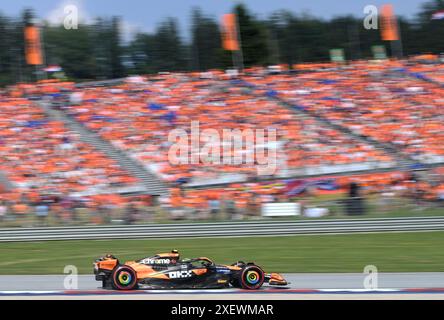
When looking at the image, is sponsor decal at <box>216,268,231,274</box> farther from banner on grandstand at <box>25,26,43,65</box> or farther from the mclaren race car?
banner on grandstand at <box>25,26,43,65</box>

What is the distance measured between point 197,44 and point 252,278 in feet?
95.2

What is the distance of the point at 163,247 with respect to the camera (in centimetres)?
1423

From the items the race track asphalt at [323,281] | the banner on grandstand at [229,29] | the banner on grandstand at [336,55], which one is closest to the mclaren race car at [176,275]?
the race track asphalt at [323,281]

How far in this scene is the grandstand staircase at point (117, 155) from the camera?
19.1m

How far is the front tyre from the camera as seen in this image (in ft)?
27.4

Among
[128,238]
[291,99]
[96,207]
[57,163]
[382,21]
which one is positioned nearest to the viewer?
[128,238]

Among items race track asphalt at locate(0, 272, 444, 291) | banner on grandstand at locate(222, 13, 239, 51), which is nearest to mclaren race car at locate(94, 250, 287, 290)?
race track asphalt at locate(0, 272, 444, 291)

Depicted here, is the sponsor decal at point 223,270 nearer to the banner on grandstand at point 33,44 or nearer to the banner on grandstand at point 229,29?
the banner on grandstand at point 33,44

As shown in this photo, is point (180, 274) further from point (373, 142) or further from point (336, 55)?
point (336, 55)

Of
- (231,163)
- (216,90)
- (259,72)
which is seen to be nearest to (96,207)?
(231,163)

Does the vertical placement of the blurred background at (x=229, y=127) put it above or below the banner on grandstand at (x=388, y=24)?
below
